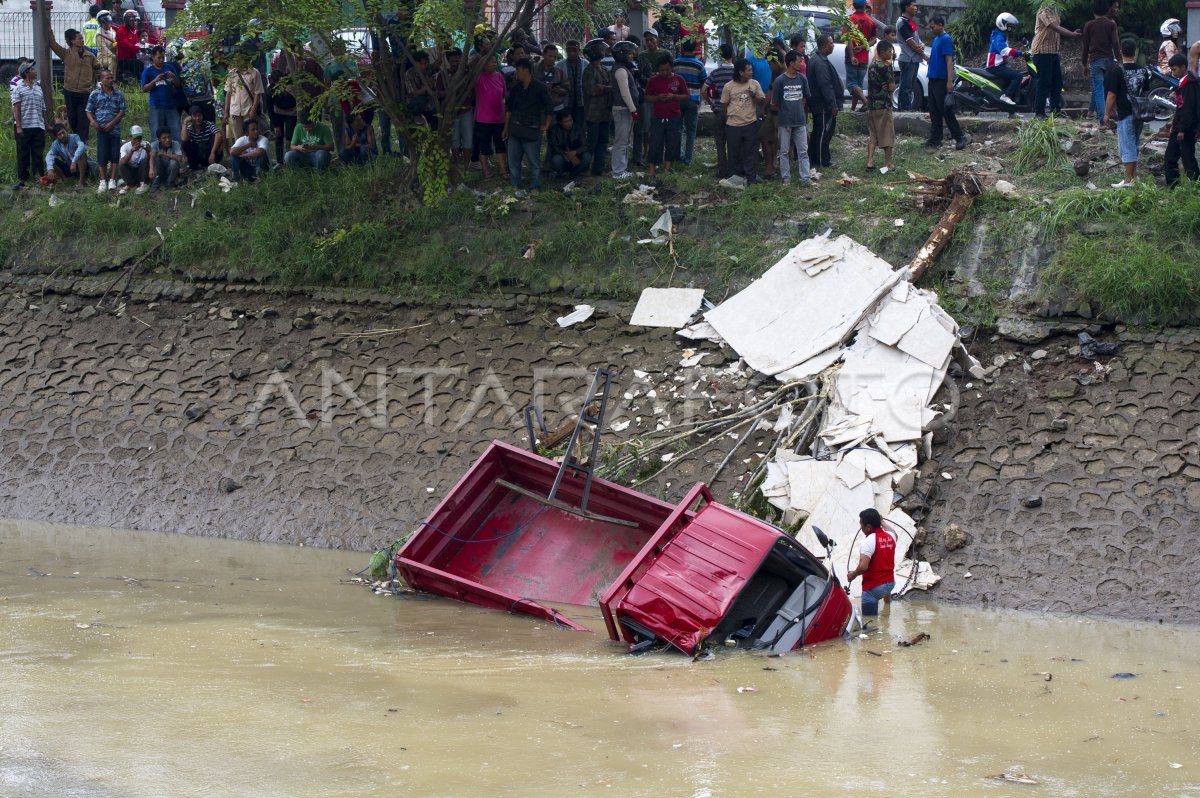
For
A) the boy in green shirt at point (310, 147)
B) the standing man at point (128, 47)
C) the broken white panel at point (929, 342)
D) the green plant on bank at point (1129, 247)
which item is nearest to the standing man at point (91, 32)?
the standing man at point (128, 47)

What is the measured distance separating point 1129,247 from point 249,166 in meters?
11.8

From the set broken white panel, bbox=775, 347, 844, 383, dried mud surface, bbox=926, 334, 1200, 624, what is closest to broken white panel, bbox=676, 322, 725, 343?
broken white panel, bbox=775, 347, 844, 383

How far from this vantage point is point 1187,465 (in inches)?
479

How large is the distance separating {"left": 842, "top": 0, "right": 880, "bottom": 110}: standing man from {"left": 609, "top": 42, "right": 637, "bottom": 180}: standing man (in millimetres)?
4218

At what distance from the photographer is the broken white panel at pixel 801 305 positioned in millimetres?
13945

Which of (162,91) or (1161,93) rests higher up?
(162,91)

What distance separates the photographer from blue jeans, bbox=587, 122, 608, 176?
17141 millimetres

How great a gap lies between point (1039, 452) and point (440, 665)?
6540 mm

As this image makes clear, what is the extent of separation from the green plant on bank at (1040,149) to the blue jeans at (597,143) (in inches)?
210

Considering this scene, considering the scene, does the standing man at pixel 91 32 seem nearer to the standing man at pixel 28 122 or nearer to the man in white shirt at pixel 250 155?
the standing man at pixel 28 122

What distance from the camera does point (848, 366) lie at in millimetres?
13516

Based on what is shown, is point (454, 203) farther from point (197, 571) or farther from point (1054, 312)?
point (1054, 312)

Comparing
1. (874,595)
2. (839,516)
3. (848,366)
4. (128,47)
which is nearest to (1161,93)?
(848,366)

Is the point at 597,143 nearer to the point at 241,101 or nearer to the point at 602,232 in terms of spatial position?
the point at 602,232
